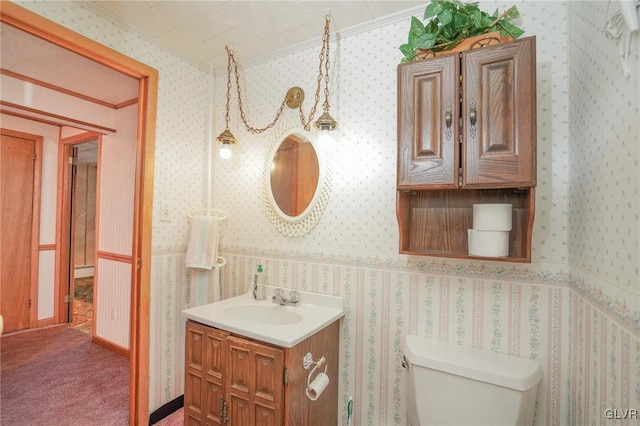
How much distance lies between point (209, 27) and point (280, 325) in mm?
1739

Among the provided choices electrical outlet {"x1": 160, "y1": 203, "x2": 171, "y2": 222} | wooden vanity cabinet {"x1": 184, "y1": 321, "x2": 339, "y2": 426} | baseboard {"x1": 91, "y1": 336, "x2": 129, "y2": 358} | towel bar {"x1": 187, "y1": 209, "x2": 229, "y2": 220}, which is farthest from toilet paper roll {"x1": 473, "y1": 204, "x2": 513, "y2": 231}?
baseboard {"x1": 91, "y1": 336, "x2": 129, "y2": 358}

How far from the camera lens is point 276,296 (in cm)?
180

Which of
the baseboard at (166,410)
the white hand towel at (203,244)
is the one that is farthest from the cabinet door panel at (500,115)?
the baseboard at (166,410)

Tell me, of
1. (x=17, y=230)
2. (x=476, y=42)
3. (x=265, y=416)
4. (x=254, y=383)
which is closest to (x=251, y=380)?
(x=254, y=383)

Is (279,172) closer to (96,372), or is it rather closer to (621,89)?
(621,89)

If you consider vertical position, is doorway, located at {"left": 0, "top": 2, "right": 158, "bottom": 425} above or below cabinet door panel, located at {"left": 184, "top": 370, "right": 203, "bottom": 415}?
above

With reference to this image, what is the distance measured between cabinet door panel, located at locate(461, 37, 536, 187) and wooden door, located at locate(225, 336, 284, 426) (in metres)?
1.13

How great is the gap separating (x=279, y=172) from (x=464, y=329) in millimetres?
1360

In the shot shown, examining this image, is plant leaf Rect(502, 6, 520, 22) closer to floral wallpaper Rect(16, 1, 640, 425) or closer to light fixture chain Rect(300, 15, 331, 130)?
floral wallpaper Rect(16, 1, 640, 425)

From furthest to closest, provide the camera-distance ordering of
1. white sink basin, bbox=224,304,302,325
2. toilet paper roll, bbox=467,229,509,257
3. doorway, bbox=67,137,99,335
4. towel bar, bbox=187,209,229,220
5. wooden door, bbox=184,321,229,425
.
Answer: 1. doorway, bbox=67,137,99,335
2. towel bar, bbox=187,209,229,220
3. white sink basin, bbox=224,304,302,325
4. wooden door, bbox=184,321,229,425
5. toilet paper roll, bbox=467,229,509,257

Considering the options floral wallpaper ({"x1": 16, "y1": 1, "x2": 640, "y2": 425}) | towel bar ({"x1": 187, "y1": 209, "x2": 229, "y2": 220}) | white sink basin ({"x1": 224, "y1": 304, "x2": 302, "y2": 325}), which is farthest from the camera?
towel bar ({"x1": 187, "y1": 209, "x2": 229, "y2": 220})

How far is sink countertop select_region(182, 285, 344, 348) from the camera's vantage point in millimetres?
1347

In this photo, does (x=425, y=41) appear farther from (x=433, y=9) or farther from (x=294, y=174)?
(x=294, y=174)

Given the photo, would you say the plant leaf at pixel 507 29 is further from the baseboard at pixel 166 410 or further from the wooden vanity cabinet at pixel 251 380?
the baseboard at pixel 166 410
